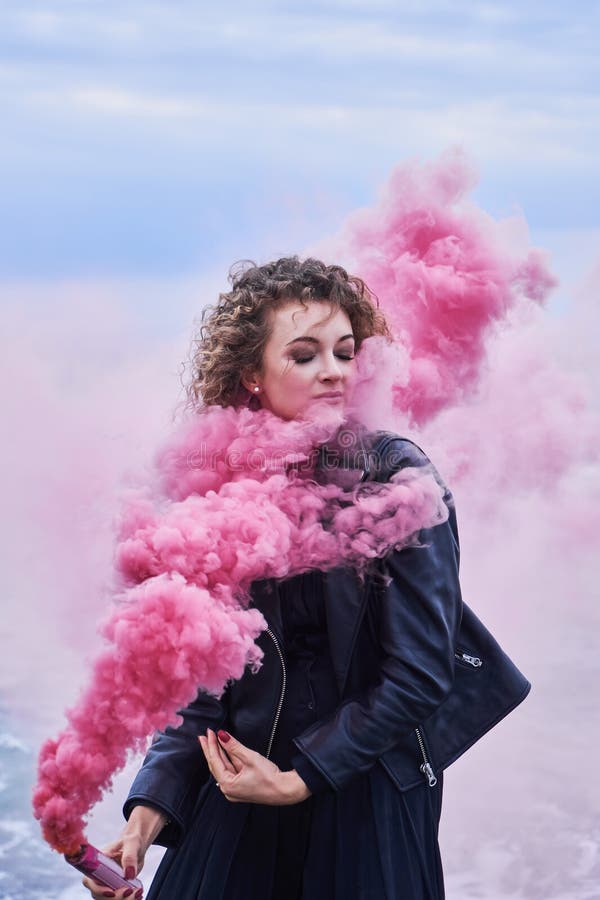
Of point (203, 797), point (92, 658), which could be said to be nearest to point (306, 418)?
point (92, 658)

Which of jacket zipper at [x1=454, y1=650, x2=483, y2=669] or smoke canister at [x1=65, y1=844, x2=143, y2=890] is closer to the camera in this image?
smoke canister at [x1=65, y1=844, x2=143, y2=890]

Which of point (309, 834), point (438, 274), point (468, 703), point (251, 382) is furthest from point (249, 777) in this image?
point (438, 274)

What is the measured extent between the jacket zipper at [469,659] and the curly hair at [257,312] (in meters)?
0.54

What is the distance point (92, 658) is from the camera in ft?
5.67

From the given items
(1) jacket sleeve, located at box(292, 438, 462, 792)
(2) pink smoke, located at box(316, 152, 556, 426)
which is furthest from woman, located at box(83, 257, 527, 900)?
(2) pink smoke, located at box(316, 152, 556, 426)

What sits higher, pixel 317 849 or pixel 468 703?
pixel 468 703

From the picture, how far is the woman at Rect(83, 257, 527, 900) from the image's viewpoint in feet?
5.84

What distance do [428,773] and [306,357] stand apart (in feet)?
2.27

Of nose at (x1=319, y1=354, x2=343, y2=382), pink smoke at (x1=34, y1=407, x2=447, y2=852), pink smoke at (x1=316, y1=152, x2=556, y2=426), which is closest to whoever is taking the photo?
pink smoke at (x1=34, y1=407, x2=447, y2=852)

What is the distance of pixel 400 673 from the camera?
176 centimetres

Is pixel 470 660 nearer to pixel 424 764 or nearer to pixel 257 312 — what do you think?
pixel 424 764

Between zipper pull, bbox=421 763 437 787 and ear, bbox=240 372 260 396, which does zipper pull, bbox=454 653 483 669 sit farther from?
ear, bbox=240 372 260 396

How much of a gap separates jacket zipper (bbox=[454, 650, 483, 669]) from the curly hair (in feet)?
1.78

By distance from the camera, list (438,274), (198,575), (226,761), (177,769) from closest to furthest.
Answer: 1. (198,575)
2. (226,761)
3. (177,769)
4. (438,274)
